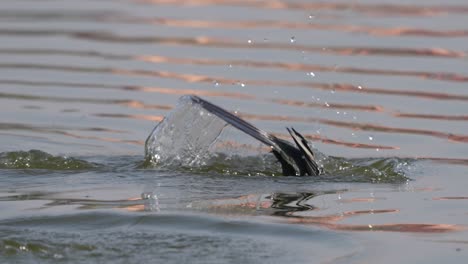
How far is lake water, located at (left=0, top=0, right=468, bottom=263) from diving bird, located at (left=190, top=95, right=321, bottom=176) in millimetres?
96

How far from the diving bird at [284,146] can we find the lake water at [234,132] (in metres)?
0.10

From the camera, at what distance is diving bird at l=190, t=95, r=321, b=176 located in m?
6.95

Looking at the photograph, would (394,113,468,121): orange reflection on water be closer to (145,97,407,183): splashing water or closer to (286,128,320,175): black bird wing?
(145,97,407,183): splashing water

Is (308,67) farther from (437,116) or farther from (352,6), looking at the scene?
(352,6)

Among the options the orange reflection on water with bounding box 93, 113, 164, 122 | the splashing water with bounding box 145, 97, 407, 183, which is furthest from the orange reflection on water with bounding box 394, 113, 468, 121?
the orange reflection on water with bounding box 93, 113, 164, 122

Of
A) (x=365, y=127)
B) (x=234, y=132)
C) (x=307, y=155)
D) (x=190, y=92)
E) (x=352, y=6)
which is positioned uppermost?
(x=352, y=6)

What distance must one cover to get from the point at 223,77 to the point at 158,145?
2809mm

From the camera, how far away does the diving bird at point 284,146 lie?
6.95 metres

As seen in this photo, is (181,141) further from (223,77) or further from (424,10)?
(424,10)

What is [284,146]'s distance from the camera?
23.2 ft

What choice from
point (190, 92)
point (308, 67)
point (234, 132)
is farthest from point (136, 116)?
point (308, 67)

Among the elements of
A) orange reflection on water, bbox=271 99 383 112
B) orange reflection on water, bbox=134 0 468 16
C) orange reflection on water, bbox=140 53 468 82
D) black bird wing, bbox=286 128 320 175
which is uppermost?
orange reflection on water, bbox=134 0 468 16

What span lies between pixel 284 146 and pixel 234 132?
0.75 meters

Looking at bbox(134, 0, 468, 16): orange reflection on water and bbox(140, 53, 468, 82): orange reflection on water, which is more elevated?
bbox(134, 0, 468, 16): orange reflection on water
